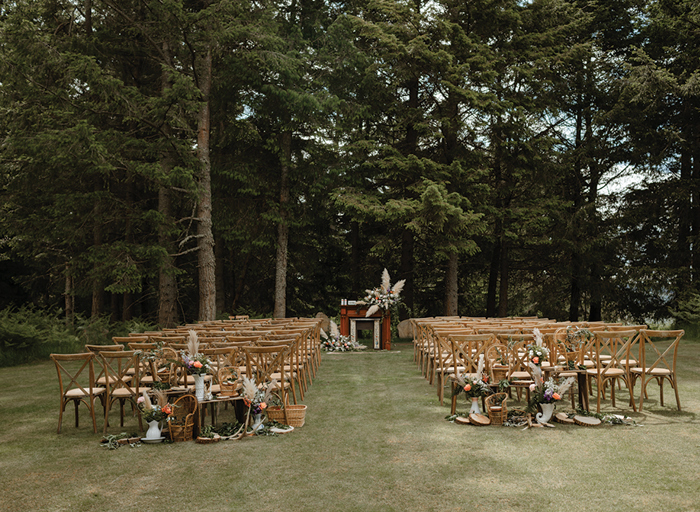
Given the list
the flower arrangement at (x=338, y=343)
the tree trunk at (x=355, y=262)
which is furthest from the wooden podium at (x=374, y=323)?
the tree trunk at (x=355, y=262)

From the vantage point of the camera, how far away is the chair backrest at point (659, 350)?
21.8 ft

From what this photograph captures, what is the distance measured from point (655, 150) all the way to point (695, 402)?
14465mm

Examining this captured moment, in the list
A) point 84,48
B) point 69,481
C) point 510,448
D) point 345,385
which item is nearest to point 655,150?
point 345,385

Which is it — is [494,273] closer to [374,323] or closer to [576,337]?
[374,323]

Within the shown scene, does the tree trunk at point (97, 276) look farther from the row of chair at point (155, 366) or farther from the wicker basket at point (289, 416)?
the wicker basket at point (289, 416)

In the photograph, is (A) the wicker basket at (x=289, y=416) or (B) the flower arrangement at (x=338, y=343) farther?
(B) the flower arrangement at (x=338, y=343)

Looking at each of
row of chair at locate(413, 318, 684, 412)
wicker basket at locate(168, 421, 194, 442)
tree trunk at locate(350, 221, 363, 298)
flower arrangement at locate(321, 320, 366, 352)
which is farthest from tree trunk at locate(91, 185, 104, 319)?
row of chair at locate(413, 318, 684, 412)

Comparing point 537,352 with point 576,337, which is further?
point 576,337

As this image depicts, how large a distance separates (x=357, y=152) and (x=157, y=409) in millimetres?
13653

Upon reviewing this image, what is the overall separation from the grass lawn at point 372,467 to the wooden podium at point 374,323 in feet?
24.7

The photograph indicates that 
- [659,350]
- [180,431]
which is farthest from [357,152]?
[180,431]

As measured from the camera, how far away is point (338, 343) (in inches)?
575

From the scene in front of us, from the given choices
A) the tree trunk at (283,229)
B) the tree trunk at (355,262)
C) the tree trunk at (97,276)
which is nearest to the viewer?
the tree trunk at (97,276)

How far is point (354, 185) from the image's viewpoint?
18.7 meters
